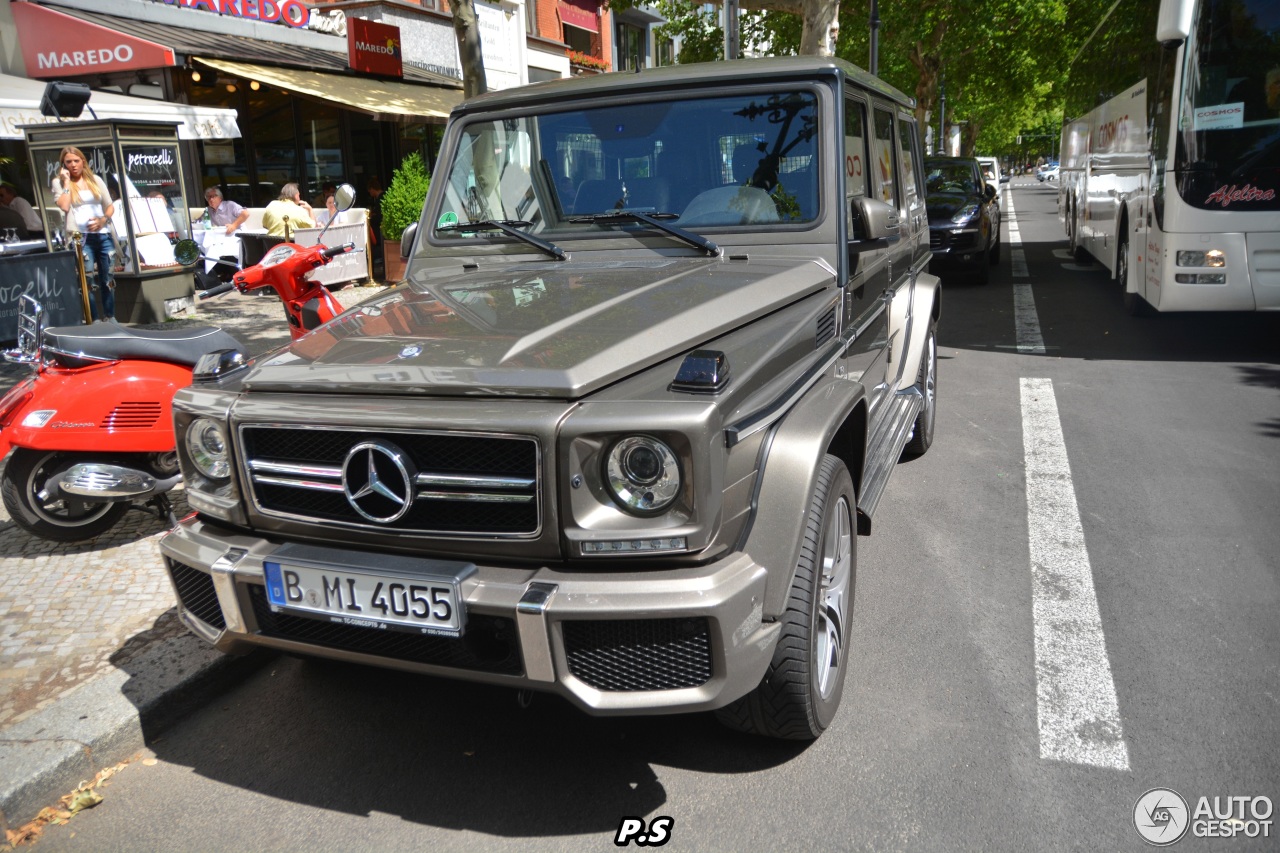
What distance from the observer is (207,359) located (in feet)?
9.83

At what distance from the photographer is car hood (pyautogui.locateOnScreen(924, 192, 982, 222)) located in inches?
544

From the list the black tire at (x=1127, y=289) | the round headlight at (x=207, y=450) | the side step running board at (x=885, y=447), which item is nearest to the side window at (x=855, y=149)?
the side step running board at (x=885, y=447)

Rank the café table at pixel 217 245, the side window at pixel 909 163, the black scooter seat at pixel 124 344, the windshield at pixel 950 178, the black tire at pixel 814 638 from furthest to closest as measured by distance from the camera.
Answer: the windshield at pixel 950 178 → the café table at pixel 217 245 → the side window at pixel 909 163 → the black scooter seat at pixel 124 344 → the black tire at pixel 814 638

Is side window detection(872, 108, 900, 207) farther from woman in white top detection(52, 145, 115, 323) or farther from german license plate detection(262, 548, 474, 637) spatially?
woman in white top detection(52, 145, 115, 323)

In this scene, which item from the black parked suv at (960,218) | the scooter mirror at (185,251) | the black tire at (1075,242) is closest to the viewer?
the scooter mirror at (185,251)

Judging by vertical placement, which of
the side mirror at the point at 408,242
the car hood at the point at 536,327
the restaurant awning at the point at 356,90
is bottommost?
the car hood at the point at 536,327

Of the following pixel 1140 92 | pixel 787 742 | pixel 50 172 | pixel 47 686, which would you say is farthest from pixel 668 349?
pixel 50 172

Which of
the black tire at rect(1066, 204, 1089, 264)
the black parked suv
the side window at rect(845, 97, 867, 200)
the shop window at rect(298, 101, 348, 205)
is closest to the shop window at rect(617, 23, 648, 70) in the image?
the shop window at rect(298, 101, 348, 205)

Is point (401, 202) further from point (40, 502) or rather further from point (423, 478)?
point (423, 478)

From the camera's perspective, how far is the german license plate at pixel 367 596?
95.0 inches

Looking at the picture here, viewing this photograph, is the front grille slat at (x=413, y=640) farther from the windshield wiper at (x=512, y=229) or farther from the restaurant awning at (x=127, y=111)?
the restaurant awning at (x=127, y=111)

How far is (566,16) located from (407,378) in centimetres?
2936

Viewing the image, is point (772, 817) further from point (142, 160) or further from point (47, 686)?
point (142, 160)

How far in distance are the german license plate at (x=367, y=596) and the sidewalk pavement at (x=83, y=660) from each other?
1037 millimetres
